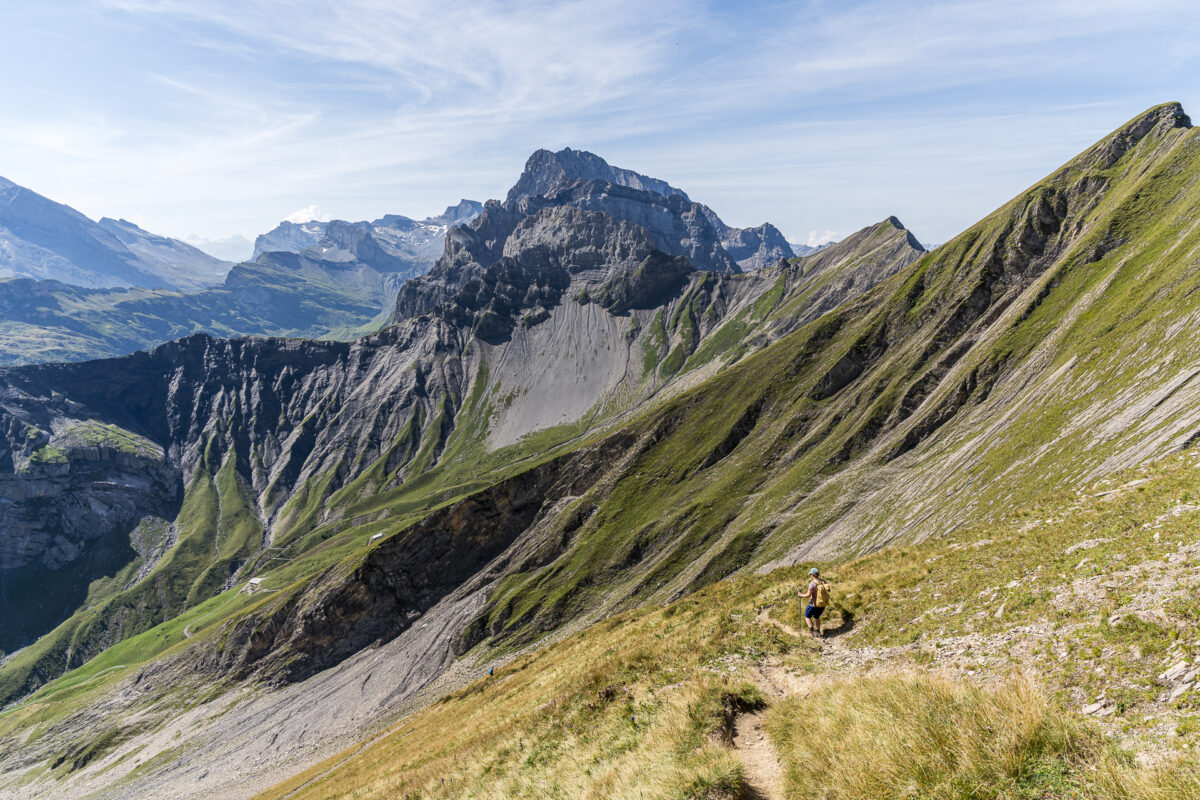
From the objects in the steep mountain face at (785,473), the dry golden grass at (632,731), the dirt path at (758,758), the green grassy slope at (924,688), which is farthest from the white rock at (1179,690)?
the steep mountain face at (785,473)

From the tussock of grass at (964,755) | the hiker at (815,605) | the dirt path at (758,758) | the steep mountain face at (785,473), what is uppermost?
the tussock of grass at (964,755)

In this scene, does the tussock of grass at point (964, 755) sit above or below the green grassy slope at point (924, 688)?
above

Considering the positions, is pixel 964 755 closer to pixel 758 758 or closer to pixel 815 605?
pixel 758 758

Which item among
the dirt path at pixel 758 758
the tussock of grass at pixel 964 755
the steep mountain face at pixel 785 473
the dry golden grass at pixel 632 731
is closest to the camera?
the tussock of grass at pixel 964 755

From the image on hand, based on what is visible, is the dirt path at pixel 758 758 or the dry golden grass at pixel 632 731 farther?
the dry golden grass at pixel 632 731

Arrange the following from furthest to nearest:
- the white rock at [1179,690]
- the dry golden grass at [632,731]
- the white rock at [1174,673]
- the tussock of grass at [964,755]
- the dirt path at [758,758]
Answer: the dry golden grass at [632,731]
the dirt path at [758,758]
the white rock at [1174,673]
the white rock at [1179,690]
the tussock of grass at [964,755]

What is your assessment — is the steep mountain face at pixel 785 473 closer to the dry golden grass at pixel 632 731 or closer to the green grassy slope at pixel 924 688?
the green grassy slope at pixel 924 688

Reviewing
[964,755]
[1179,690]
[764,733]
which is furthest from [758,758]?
[1179,690]

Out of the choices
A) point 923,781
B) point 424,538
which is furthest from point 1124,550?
point 424,538

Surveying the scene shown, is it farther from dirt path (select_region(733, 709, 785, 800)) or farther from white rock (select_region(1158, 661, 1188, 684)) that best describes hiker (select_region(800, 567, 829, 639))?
white rock (select_region(1158, 661, 1188, 684))

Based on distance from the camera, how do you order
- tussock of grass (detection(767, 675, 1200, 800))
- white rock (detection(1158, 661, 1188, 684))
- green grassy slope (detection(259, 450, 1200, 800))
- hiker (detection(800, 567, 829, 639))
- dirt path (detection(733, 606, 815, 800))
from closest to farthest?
1. tussock of grass (detection(767, 675, 1200, 800))
2. green grassy slope (detection(259, 450, 1200, 800))
3. white rock (detection(1158, 661, 1188, 684))
4. dirt path (detection(733, 606, 815, 800))
5. hiker (detection(800, 567, 829, 639))

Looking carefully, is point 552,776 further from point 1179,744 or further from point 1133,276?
point 1133,276

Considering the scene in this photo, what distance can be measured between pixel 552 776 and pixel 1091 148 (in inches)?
7696

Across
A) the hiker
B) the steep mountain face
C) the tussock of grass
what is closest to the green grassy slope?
the tussock of grass
